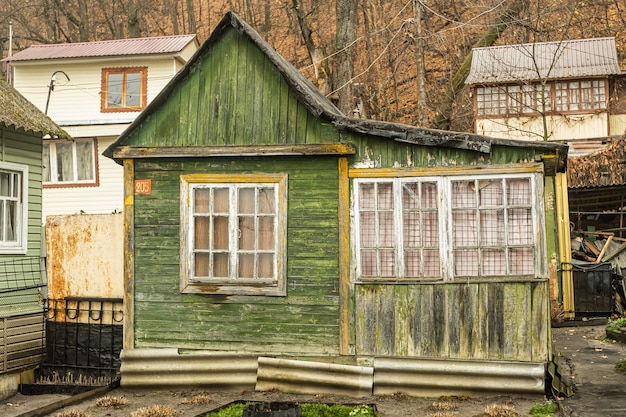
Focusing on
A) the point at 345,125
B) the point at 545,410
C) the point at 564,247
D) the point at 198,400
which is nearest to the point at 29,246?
the point at 198,400

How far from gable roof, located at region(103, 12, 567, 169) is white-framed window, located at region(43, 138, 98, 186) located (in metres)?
15.8

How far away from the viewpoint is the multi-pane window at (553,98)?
28.0m

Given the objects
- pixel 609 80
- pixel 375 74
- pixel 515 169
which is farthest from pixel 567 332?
pixel 375 74

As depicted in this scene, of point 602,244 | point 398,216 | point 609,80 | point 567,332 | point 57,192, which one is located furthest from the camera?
point 609,80

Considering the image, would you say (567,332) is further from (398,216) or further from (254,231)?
(254,231)

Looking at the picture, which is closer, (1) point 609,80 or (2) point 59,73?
(2) point 59,73

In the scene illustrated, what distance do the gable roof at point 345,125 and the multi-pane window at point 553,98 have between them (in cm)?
2025

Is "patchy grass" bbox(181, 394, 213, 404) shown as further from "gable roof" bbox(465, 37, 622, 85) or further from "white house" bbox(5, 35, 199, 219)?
"gable roof" bbox(465, 37, 622, 85)

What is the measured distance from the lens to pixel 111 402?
8.40 metres

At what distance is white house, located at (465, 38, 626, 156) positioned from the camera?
27.8 meters

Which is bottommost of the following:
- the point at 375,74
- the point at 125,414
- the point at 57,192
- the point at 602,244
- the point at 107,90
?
the point at 125,414

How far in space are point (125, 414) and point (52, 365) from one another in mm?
3364

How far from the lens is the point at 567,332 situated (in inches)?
564

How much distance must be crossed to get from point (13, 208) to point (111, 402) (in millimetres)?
4943
